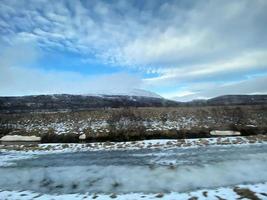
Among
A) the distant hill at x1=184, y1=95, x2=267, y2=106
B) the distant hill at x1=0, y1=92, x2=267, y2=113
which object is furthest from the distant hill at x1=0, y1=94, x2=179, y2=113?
the distant hill at x1=184, y1=95, x2=267, y2=106

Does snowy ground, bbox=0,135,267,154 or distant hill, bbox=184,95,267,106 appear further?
distant hill, bbox=184,95,267,106

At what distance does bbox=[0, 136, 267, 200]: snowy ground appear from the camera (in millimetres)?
11867

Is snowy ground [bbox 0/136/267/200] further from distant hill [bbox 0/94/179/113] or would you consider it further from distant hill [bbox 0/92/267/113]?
distant hill [bbox 0/94/179/113]

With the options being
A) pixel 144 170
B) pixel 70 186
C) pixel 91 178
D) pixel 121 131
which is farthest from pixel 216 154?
pixel 121 131

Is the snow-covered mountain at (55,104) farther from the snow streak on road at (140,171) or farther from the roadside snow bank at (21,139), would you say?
the snow streak on road at (140,171)

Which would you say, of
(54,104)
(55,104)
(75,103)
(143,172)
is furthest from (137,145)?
(75,103)

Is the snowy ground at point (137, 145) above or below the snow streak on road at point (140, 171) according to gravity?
above

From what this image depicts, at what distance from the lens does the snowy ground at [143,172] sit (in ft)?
38.9

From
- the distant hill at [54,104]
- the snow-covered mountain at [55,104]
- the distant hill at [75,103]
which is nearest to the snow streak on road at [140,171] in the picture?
the distant hill at [75,103]

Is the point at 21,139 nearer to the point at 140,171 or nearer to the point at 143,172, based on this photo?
the point at 140,171

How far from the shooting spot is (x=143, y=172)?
15.5 m

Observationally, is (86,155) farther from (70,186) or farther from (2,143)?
(2,143)

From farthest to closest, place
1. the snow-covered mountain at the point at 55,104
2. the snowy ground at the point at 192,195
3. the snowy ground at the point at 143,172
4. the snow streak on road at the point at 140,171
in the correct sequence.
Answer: the snow-covered mountain at the point at 55,104
the snow streak on road at the point at 140,171
the snowy ground at the point at 143,172
the snowy ground at the point at 192,195

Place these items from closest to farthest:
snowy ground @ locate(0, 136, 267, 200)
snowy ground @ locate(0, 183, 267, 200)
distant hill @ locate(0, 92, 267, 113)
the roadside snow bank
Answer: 1. snowy ground @ locate(0, 183, 267, 200)
2. snowy ground @ locate(0, 136, 267, 200)
3. the roadside snow bank
4. distant hill @ locate(0, 92, 267, 113)
